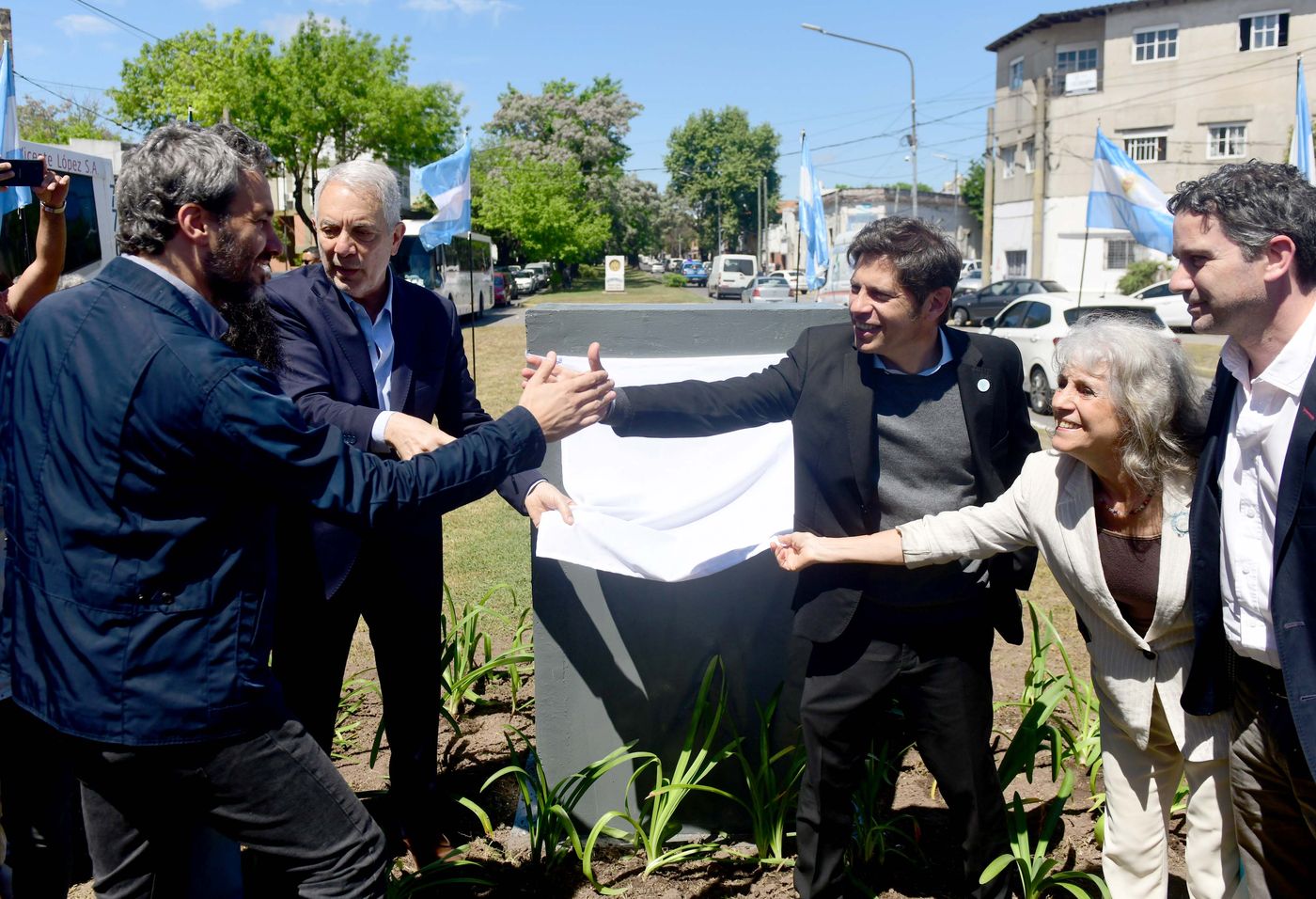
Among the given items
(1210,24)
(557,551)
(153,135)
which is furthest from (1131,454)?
(1210,24)

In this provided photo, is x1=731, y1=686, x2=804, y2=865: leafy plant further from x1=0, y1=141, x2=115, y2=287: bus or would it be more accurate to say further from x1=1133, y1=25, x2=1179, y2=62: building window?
x1=1133, y1=25, x2=1179, y2=62: building window

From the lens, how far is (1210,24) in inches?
1441

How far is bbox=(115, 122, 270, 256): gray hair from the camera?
1966 millimetres

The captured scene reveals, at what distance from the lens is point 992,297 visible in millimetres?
27859

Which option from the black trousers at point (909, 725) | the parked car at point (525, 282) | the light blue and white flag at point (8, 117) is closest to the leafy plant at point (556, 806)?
the black trousers at point (909, 725)

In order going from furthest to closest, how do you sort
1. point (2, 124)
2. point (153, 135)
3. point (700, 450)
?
point (2, 124)
point (700, 450)
point (153, 135)

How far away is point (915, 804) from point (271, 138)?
3793 cm

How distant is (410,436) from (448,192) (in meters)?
10.8

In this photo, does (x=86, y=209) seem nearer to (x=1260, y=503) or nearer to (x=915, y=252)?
(x=915, y=252)

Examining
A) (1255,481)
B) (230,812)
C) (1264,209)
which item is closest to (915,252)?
(1264,209)

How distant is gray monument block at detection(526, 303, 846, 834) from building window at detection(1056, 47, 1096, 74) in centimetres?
4210

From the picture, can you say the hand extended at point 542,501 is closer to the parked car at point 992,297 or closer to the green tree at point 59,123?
the parked car at point 992,297

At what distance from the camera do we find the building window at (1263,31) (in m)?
35.7

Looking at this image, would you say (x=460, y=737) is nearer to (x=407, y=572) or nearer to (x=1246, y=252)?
(x=407, y=572)
